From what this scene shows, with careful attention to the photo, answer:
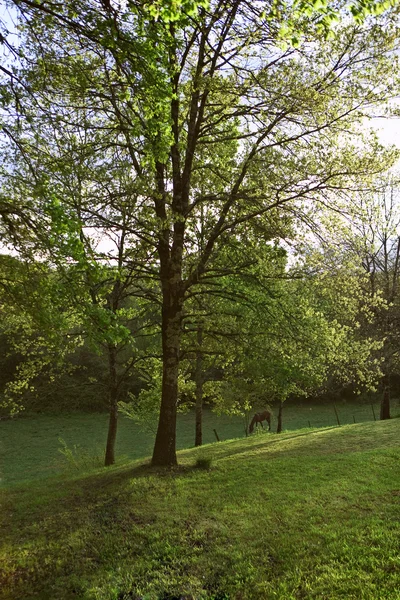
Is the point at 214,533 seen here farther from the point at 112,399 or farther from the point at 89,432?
the point at 89,432

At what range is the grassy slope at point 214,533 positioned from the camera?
5.07m

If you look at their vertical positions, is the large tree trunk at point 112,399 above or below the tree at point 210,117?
below

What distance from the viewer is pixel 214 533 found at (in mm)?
6570

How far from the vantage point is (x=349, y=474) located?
8969mm

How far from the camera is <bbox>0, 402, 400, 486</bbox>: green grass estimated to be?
72.4 feet

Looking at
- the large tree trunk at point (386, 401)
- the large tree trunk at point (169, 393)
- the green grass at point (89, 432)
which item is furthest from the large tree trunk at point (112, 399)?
the large tree trunk at point (386, 401)

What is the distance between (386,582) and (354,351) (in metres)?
7.54

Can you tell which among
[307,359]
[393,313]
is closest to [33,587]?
[307,359]

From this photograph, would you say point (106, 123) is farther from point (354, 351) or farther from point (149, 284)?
point (354, 351)

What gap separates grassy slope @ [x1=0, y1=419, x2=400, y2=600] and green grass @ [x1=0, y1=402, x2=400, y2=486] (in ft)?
34.5

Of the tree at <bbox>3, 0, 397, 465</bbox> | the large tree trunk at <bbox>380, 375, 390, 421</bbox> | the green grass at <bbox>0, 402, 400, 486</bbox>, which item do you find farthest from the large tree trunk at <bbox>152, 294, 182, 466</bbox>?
the large tree trunk at <bbox>380, 375, 390, 421</bbox>

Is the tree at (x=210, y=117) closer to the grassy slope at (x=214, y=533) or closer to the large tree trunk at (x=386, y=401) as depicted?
the grassy slope at (x=214, y=533)

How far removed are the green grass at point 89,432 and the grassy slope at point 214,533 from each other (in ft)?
34.5

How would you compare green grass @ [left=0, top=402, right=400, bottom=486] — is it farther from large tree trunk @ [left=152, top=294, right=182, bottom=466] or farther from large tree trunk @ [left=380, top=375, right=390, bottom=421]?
large tree trunk @ [left=152, top=294, right=182, bottom=466]
